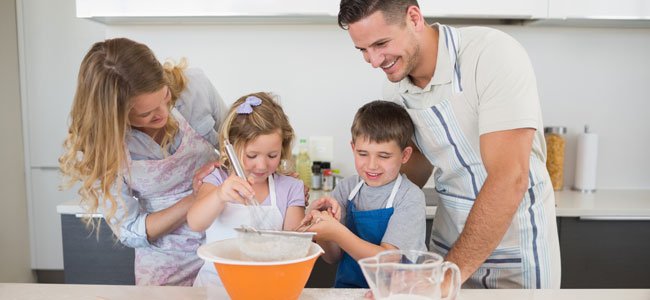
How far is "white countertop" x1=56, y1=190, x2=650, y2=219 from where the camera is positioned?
1.90 meters

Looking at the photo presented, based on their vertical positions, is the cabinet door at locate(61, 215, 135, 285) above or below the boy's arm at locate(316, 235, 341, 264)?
below

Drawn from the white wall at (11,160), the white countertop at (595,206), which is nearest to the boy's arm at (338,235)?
the white countertop at (595,206)

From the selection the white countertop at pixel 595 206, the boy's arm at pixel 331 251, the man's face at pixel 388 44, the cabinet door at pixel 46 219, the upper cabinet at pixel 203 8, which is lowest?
the cabinet door at pixel 46 219

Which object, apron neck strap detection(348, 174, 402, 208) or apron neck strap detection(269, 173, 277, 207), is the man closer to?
apron neck strap detection(348, 174, 402, 208)

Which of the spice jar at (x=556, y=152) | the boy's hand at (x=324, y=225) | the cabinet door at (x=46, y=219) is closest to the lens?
the boy's hand at (x=324, y=225)

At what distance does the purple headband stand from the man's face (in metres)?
0.27

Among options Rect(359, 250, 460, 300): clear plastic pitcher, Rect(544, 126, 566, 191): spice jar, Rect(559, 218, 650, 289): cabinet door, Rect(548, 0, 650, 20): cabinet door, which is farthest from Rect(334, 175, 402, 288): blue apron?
Rect(544, 126, 566, 191): spice jar

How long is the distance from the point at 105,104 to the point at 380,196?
0.64 m

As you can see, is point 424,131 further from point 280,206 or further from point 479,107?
point 280,206

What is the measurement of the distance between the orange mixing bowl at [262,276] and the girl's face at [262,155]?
0.36 meters

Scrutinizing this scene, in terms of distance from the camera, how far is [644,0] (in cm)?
196

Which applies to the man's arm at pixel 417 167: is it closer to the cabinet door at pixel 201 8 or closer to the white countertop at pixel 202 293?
the white countertop at pixel 202 293

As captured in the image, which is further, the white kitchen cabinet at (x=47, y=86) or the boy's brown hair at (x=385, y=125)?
the white kitchen cabinet at (x=47, y=86)

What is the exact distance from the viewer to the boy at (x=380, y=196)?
1205 millimetres
